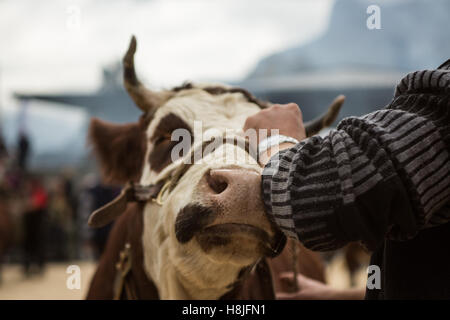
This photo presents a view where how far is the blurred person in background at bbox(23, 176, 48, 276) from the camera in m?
9.62

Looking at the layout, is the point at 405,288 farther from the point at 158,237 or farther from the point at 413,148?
the point at 158,237

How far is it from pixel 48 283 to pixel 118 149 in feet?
24.1

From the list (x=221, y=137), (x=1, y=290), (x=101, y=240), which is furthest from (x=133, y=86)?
(x=1, y=290)

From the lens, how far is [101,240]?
A: 6.30 m

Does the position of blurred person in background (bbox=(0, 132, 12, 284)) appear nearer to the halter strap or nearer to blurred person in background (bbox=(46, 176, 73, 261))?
blurred person in background (bbox=(46, 176, 73, 261))

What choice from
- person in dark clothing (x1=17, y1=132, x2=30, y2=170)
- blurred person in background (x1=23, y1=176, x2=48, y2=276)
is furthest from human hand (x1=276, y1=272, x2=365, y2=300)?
person in dark clothing (x1=17, y1=132, x2=30, y2=170)

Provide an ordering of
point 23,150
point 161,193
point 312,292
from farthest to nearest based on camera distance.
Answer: point 23,150 → point 312,292 → point 161,193

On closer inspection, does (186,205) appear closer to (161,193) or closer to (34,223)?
(161,193)

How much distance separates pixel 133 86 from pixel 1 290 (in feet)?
22.4

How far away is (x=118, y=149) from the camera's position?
8.28ft

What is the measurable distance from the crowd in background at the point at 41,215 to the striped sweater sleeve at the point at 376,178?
18.3 ft

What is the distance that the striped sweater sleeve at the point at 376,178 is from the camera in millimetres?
967

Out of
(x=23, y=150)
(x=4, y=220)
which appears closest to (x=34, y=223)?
(x=4, y=220)

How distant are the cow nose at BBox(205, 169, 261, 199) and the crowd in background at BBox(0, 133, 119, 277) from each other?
5.21 meters
